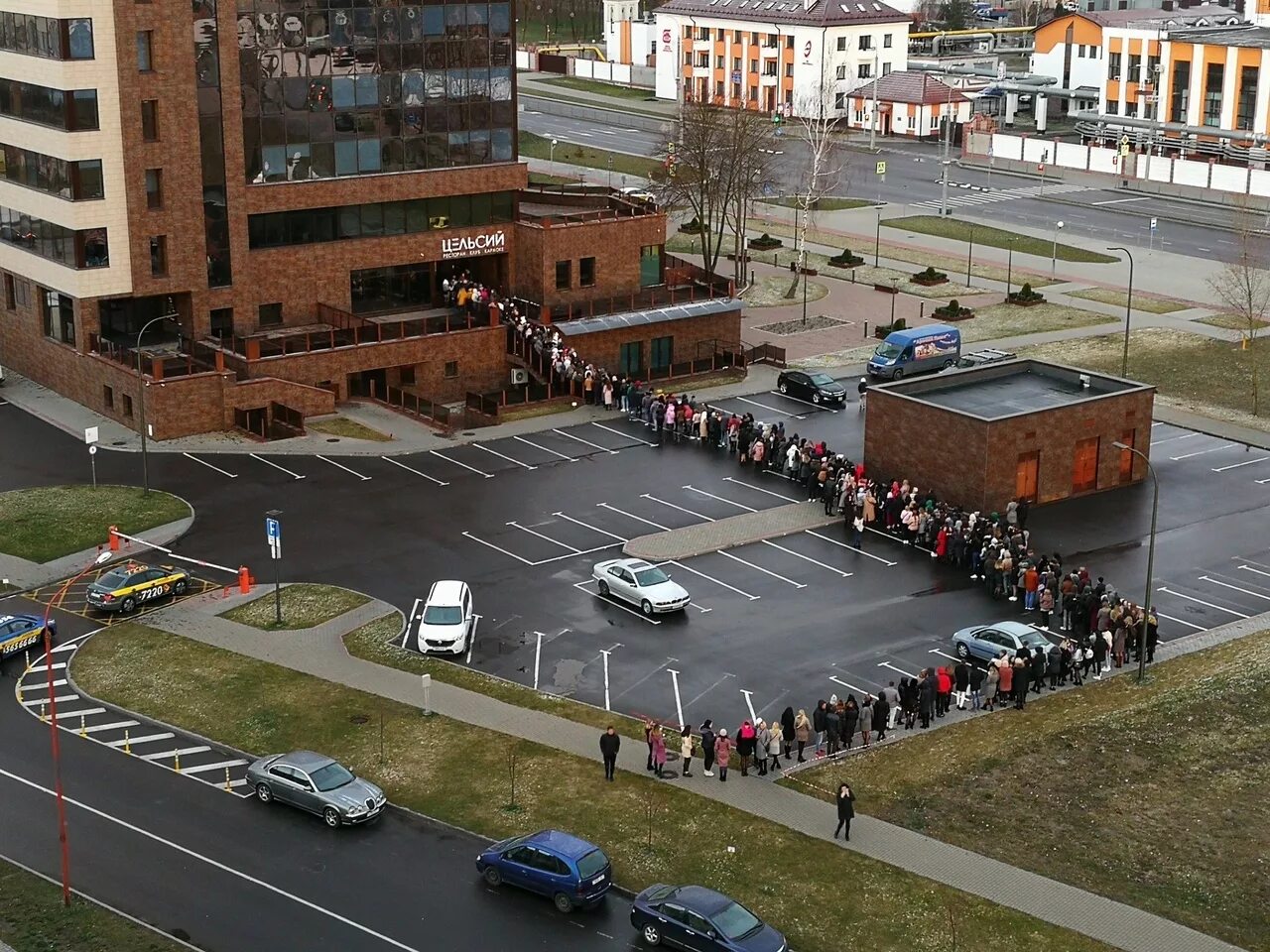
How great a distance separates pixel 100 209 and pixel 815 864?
45.0 m

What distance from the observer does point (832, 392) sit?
2884 inches

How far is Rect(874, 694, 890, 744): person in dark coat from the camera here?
43125 millimetres

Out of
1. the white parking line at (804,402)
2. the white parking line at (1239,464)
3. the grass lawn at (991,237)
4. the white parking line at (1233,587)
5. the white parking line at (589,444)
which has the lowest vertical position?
the white parking line at (1233,587)

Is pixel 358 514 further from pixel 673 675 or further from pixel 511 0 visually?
pixel 511 0

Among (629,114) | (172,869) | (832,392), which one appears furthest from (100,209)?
(629,114)

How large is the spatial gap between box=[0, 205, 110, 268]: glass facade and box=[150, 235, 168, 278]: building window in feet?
5.89

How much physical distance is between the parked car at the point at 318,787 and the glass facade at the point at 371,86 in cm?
3963

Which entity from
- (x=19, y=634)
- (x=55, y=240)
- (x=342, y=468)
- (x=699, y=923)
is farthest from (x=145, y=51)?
(x=699, y=923)

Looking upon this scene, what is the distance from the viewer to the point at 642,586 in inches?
2028

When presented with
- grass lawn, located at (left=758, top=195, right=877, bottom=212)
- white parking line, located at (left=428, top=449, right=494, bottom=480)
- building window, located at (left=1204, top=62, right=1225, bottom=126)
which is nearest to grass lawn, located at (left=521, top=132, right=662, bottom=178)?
grass lawn, located at (left=758, top=195, right=877, bottom=212)

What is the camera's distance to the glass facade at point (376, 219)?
75188 millimetres

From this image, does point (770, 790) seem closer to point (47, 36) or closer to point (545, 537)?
point (545, 537)

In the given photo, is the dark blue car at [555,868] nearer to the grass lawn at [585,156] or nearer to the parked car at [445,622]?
the parked car at [445,622]

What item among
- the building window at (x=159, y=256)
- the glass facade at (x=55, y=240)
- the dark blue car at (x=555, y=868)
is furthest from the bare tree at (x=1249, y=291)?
the glass facade at (x=55, y=240)
